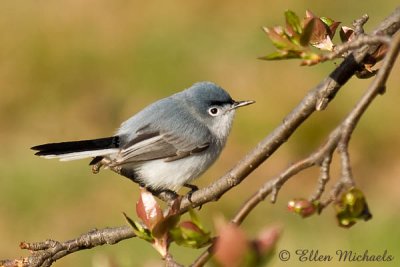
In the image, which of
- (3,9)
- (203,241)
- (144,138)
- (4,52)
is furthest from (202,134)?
(3,9)

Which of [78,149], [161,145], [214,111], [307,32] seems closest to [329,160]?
[307,32]

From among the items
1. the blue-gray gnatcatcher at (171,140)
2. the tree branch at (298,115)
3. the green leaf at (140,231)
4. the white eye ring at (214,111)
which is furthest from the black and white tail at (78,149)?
the green leaf at (140,231)

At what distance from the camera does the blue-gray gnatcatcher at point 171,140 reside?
3767mm

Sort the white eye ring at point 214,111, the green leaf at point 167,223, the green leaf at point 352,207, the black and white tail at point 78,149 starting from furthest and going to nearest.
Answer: the white eye ring at point 214,111, the black and white tail at point 78,149, the green leaf at point 167,223, the green leaf at point 352,207

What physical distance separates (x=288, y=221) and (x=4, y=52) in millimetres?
5815

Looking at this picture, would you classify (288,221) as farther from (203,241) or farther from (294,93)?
(203,241)

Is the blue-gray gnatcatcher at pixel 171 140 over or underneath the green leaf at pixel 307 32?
underneath

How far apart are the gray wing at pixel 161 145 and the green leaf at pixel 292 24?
226 cm

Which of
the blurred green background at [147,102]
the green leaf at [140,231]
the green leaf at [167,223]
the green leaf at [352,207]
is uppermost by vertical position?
the green leaf at [352,207]

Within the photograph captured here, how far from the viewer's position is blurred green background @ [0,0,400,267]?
6852mm

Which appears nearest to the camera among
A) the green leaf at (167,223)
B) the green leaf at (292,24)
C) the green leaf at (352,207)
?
the green leaf at (352,207)

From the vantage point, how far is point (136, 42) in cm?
1077

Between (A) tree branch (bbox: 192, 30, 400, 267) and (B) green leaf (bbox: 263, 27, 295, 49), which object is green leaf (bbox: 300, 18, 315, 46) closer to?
(B) green leaf (bbox: 263, 27, 295, 49)

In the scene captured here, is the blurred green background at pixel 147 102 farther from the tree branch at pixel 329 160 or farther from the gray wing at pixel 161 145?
the tree branch at pixel 329 160
